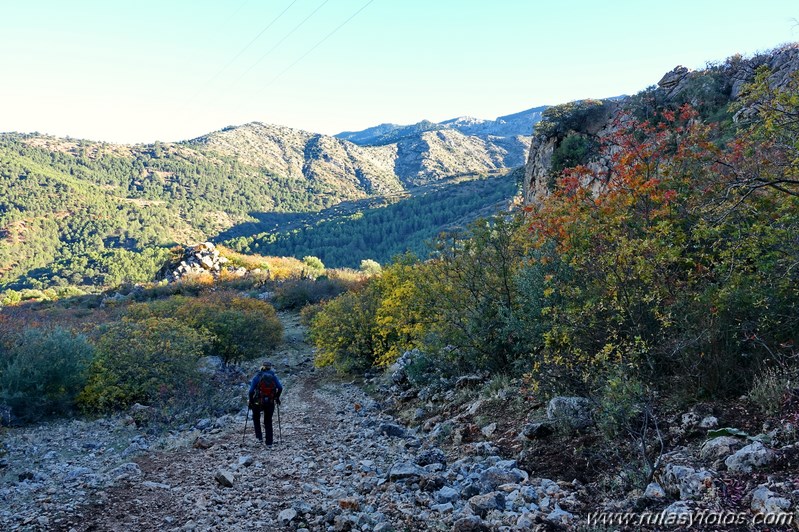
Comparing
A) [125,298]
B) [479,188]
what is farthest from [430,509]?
[479,188]

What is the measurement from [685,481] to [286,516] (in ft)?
13.8

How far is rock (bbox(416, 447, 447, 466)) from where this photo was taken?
7.32 meters

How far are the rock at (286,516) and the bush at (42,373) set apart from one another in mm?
9516

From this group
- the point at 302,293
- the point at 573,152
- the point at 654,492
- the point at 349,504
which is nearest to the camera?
the point at 654,492

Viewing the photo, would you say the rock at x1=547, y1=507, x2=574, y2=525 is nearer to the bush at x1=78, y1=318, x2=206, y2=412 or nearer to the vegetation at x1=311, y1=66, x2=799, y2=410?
the vegetation at x1=311, y1=66, x2=799, y2=410

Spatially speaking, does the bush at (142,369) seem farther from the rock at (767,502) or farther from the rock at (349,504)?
the rock at (767,502)

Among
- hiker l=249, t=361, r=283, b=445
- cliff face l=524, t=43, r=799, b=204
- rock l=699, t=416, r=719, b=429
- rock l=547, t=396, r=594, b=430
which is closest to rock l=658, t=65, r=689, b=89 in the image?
cliff face l=524, t=43, r=799, b=204

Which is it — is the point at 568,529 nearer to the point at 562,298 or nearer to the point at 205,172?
the point at 562,298

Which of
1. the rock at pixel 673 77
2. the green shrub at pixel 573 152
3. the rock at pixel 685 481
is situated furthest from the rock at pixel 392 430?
the rock at pixel 673 77

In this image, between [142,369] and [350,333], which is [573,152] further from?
[142,369]

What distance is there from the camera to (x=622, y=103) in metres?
23.2

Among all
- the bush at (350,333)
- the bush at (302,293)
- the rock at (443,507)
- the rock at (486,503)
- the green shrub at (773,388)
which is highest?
the green shrub at (773,388)

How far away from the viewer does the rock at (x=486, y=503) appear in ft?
16.5

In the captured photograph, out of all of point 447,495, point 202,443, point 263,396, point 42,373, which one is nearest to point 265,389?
point 263,396
